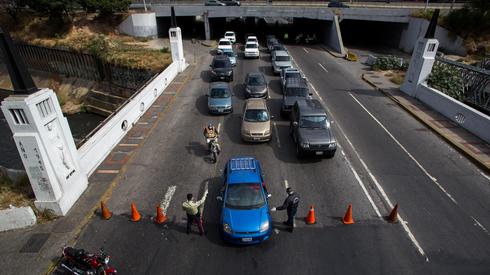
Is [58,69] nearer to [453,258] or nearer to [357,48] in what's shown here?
[357,48]

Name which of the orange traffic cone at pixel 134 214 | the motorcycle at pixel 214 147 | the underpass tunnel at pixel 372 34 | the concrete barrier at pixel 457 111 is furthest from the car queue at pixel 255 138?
the underpass tunnel at pixel 372 34

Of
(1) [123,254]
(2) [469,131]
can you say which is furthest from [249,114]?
(2) [469,131]

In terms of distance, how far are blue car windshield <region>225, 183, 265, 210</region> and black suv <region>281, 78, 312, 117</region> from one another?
30.1 feet

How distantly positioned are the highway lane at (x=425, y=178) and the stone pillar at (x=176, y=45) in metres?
14.9

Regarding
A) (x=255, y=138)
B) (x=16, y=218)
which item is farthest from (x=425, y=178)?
(x=16, y=218)

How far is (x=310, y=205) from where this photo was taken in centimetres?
1169

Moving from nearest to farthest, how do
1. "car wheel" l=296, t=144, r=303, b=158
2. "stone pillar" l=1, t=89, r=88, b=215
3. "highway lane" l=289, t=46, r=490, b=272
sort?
"stone pillar" l=1, t=89, r=88, b=215, "highway lane" l=289, t=46, r=490, b=272, "car wheel" l=296, t=144, r=303, b=158

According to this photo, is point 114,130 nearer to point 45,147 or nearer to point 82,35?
point 45,147

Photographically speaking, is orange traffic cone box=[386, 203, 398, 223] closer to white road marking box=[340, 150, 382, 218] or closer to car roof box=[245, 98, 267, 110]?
white road marking box=[340, 150, 382, 218]

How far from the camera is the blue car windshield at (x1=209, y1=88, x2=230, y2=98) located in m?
20.2

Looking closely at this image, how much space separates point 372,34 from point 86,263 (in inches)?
2205

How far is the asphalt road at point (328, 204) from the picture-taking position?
9297mm

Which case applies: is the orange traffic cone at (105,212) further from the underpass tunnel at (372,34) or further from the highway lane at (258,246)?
the underpass tunnel at (372,34)

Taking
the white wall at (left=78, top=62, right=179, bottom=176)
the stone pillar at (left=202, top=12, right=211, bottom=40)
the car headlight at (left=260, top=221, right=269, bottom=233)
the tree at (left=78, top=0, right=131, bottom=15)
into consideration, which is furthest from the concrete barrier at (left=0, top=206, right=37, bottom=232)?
the tree at (left=78, top=0, right=131, bottom=15)
